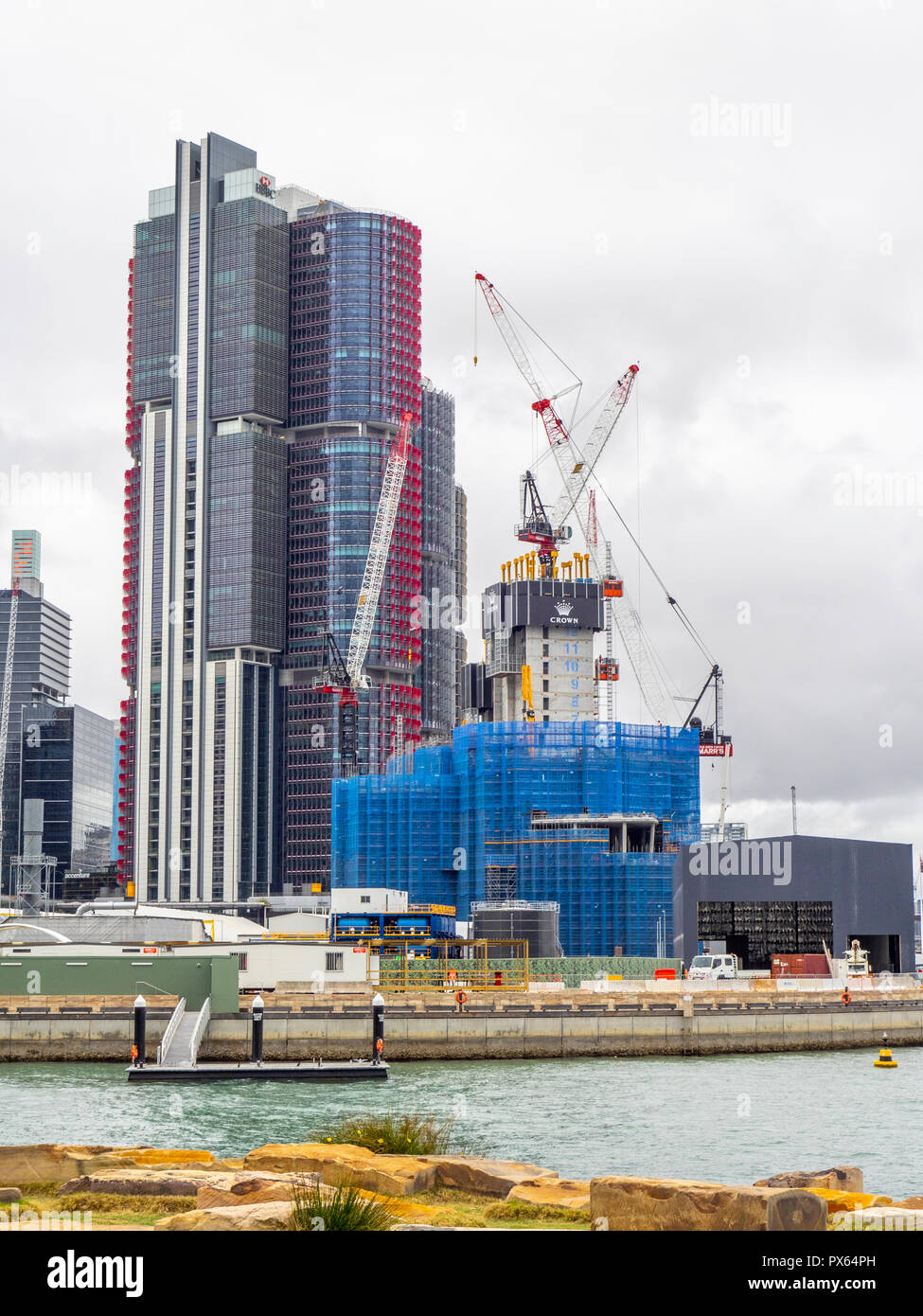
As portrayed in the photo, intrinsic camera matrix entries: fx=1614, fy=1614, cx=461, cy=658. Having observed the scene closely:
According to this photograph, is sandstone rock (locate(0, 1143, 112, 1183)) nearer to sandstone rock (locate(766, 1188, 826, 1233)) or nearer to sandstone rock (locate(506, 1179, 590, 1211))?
sandstone rock (locate(506, 1179, 590, 1211))

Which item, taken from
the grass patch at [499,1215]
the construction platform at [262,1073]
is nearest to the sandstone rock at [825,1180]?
the grass patch at [499,1215]

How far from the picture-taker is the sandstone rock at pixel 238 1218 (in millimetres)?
21781

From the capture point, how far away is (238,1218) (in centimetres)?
2216

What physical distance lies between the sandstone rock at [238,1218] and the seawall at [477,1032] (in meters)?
64.4

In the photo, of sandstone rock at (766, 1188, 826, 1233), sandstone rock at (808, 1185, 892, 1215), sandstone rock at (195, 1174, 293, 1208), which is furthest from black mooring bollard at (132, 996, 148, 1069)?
sandstone rock at (766, 1188, 826, 1233)

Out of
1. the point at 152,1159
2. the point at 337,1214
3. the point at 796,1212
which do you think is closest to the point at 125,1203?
the point at 152,1159

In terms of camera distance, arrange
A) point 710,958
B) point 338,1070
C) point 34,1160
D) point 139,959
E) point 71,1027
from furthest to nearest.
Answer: point 710,958 → point 139,959 → point 71,1027 → point 338,1070 → point 34,1160

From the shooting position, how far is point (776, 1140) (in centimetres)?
5194

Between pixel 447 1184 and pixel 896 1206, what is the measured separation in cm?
923

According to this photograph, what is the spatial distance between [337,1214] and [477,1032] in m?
70.0

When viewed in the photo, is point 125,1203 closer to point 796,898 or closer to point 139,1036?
point 139,1036
